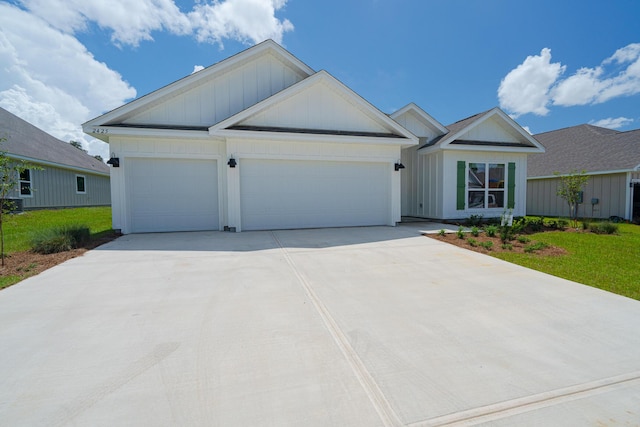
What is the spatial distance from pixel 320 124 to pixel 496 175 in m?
7.71

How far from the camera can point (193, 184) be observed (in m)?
9.69

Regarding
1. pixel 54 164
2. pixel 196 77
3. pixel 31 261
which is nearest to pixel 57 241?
pixel 31 261

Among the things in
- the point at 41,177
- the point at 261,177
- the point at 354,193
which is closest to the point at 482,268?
the point at 354,193

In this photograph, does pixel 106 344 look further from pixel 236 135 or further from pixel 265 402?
pixel 236 135

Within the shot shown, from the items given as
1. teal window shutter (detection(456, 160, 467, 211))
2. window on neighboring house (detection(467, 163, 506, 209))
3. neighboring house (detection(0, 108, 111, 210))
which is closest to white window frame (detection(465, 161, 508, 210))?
window on neighboring house (detection(467, 163, 506, 209))

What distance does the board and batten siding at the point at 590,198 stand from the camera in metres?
14.0

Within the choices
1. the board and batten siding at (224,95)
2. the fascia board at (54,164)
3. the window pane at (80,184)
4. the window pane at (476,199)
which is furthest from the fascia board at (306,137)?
the window pane at (80,184)

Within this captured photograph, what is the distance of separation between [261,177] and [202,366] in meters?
7.68

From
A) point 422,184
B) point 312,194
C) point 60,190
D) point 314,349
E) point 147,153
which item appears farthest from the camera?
point 60,190

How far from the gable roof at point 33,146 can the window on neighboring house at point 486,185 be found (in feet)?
62.6

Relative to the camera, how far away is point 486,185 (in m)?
12.2

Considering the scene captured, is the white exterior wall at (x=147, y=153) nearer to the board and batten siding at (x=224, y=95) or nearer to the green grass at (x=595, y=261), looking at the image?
the board and batten siding at (x=224, y=95)

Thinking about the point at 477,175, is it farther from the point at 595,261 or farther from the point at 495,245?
the point at 595,261

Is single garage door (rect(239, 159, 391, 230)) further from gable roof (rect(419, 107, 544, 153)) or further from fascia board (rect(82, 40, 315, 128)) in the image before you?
fascia board (rect(82, 40, 315, 128))
